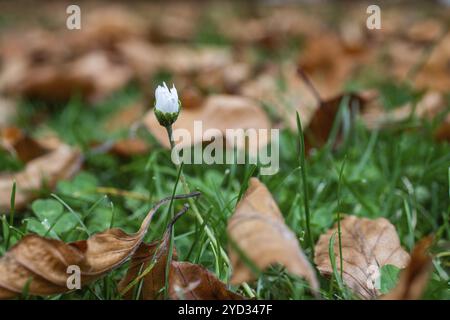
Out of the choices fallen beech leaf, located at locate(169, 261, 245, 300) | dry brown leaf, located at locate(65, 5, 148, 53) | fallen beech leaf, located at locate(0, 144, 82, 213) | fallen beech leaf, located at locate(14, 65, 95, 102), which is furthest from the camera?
dry brown leaf, located at locate(65, 5, 148, 53)

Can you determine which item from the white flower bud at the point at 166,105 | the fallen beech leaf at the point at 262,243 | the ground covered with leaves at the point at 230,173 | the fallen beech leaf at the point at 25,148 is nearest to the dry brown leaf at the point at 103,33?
the ground covered with leaves at the point at 230,173

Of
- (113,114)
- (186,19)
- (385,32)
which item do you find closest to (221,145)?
(113,114)

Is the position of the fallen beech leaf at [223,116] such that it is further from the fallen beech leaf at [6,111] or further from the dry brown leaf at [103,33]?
the dry brown leaf at [103,33]

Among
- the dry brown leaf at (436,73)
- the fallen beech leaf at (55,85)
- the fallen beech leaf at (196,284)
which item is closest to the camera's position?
the fallen beech leaf at (196,284)

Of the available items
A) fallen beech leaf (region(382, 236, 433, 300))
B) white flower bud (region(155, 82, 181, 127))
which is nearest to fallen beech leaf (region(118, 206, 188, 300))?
white flower bud (region(155, 82, 181, 127))

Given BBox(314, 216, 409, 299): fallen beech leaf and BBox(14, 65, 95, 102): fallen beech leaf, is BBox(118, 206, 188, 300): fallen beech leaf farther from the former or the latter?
BBox(14, 65, 95, 102): fallen beech leaf

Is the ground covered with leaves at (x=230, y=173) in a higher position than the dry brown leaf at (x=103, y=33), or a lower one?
lower

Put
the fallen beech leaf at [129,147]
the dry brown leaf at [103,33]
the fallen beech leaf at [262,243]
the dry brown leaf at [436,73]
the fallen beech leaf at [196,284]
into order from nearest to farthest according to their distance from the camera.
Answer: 1. the fallen beech leaf at [262,243]
2. the fallen beech leaf at [196,284]
3. the fallen beech leaf at [129,147]
4. the dry brown leaf at [436,73]
5. the dry brown leaf at [103,33]
